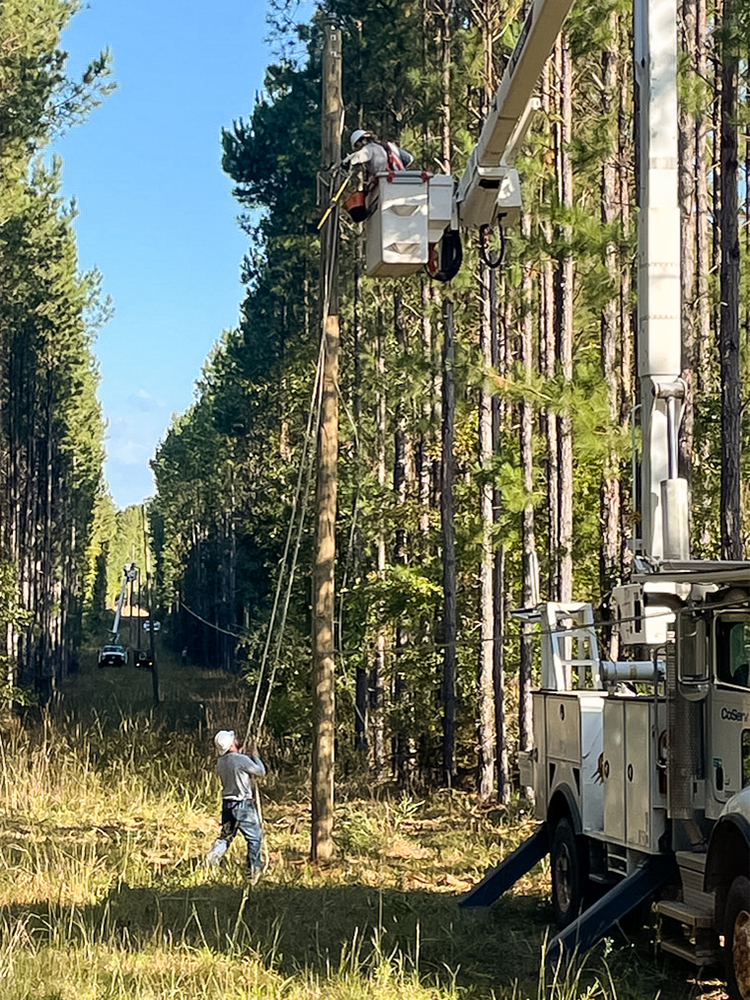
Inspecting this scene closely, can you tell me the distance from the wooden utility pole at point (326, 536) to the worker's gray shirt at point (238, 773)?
650 millimetres

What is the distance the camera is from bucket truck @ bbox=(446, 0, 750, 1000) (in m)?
9.79

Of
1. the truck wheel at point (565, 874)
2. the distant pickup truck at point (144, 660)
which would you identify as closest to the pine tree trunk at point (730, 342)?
the truck wheel at point (565, 874)

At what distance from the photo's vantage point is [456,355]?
79.3ft

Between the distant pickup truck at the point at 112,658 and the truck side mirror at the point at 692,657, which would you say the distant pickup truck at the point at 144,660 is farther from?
the truck side mirror at the point at 692,657

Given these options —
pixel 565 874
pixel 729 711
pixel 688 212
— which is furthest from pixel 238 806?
pixel 688 212

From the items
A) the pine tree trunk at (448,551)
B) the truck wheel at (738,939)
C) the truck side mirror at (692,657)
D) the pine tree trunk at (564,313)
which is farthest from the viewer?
the pine tree trunk at (448,551)

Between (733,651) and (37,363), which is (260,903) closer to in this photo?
(733,651)

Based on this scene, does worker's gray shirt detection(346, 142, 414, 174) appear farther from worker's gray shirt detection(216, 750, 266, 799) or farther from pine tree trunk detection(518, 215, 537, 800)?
pine tree trunk detection(518, 215, 537, 800)

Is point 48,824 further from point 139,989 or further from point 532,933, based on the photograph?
point 139,989

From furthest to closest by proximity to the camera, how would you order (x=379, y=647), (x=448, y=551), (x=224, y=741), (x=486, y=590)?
(x=379, y=647), (x=448, y=551), (x=486, y=590), (x=224, y=741)

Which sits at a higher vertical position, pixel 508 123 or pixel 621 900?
pixel 508 123

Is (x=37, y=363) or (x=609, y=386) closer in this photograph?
(x=609, y=386)

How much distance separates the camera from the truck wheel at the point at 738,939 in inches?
353

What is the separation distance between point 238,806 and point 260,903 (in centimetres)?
199
